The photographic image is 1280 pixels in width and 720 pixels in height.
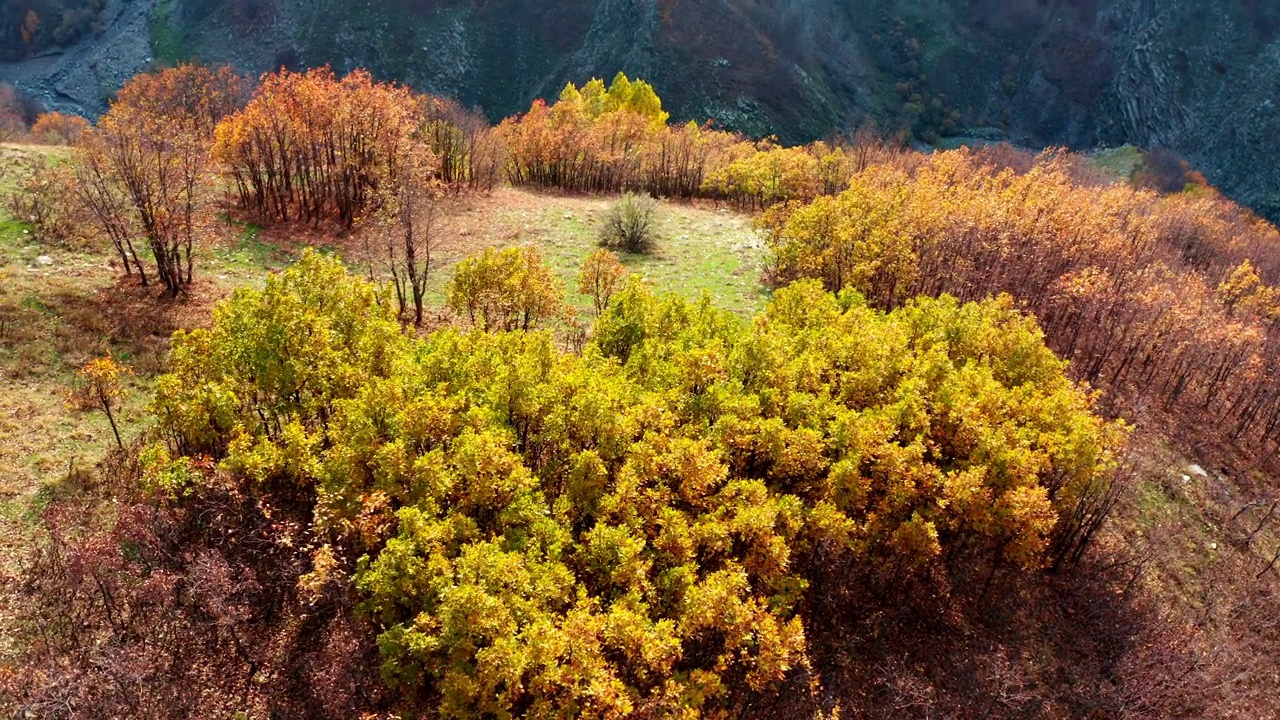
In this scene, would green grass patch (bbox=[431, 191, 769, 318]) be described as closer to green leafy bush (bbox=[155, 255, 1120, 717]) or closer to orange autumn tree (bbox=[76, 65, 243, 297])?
orange autumn tree (bbox=[76, 65, 243, 297])

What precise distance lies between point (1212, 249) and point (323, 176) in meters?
65.8

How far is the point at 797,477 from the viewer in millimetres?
16125

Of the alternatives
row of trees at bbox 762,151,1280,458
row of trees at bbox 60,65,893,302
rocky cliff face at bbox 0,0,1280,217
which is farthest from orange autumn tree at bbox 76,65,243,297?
rocky cliff face at bbox 0,0,1280,217

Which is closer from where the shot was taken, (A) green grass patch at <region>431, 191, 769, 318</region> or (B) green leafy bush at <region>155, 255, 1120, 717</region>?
(B) green leafy bush at <region>155, 255, 1120, 717</region>

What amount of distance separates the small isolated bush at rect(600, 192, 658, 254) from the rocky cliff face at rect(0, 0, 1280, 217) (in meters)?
73.8

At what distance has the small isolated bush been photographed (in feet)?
126

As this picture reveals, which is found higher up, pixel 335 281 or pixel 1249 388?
pixel 335 281

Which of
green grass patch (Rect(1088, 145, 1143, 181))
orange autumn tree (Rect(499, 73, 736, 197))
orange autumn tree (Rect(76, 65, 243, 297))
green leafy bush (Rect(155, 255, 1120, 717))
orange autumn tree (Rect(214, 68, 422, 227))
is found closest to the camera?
green leafy bush (Rect(155, 255, 1120, 717))

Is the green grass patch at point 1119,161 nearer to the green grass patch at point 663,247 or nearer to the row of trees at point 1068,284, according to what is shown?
the row of trees at point 1068,284

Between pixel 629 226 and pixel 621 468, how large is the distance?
2603cm

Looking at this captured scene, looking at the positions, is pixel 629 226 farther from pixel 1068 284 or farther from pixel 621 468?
pixel 621 468

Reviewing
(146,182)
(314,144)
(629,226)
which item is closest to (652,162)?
(629,226)

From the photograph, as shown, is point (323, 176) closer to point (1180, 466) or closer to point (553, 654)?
point (553, 654)

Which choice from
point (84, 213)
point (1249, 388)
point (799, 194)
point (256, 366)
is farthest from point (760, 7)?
point (256, 366)
